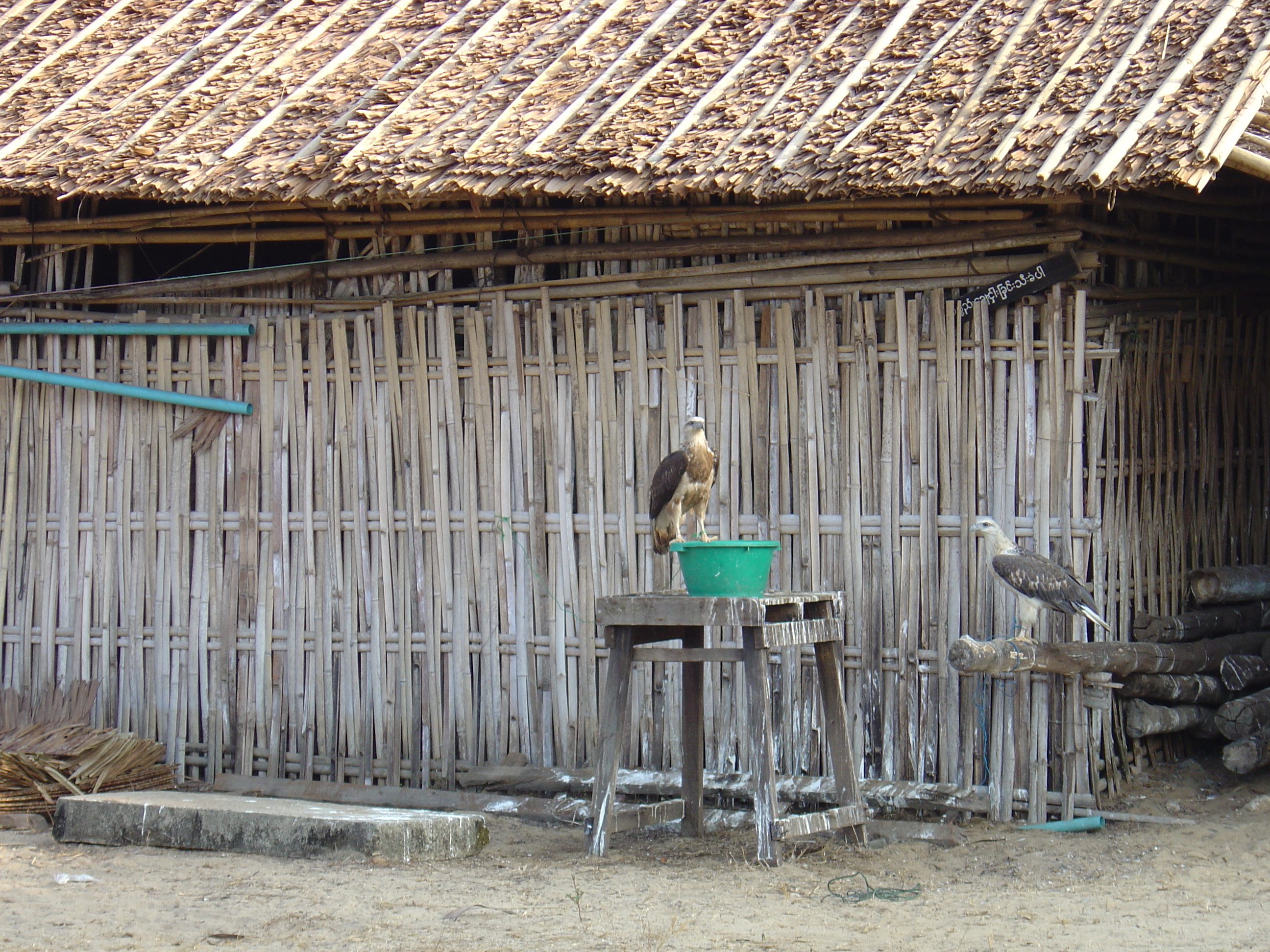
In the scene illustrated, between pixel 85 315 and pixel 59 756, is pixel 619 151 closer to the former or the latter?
pixel 85 315

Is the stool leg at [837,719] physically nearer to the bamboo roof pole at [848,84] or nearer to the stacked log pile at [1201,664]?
the stacked log pile at [1201,664]

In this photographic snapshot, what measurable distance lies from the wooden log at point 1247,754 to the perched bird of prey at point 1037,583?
3.33ft

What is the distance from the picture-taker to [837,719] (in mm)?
5863

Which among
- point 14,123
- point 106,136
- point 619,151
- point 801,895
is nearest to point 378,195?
point 619,151

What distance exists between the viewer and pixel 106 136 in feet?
24.3

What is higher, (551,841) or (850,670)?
(850,670)

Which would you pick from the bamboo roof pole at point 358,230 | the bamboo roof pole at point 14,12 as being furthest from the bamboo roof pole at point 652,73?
the bamboo roof pole at point 14,12

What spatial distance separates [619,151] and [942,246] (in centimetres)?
151

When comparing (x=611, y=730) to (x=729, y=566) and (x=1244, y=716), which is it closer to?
(x=729, y=566)

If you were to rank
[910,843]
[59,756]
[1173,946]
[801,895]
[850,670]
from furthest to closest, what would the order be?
1. [59,756]
2. [850,670]
3. [910,843]
4. [801,895]
5. [1173,946]

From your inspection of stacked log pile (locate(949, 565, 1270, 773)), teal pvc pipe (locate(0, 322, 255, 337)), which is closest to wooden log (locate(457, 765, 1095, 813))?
stacked log pile (locate(949, 565, 1270, 773))

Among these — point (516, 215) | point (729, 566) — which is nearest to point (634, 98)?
point (516, 215)

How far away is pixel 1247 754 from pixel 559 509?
333 cm

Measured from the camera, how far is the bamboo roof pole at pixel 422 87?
6.88 m
